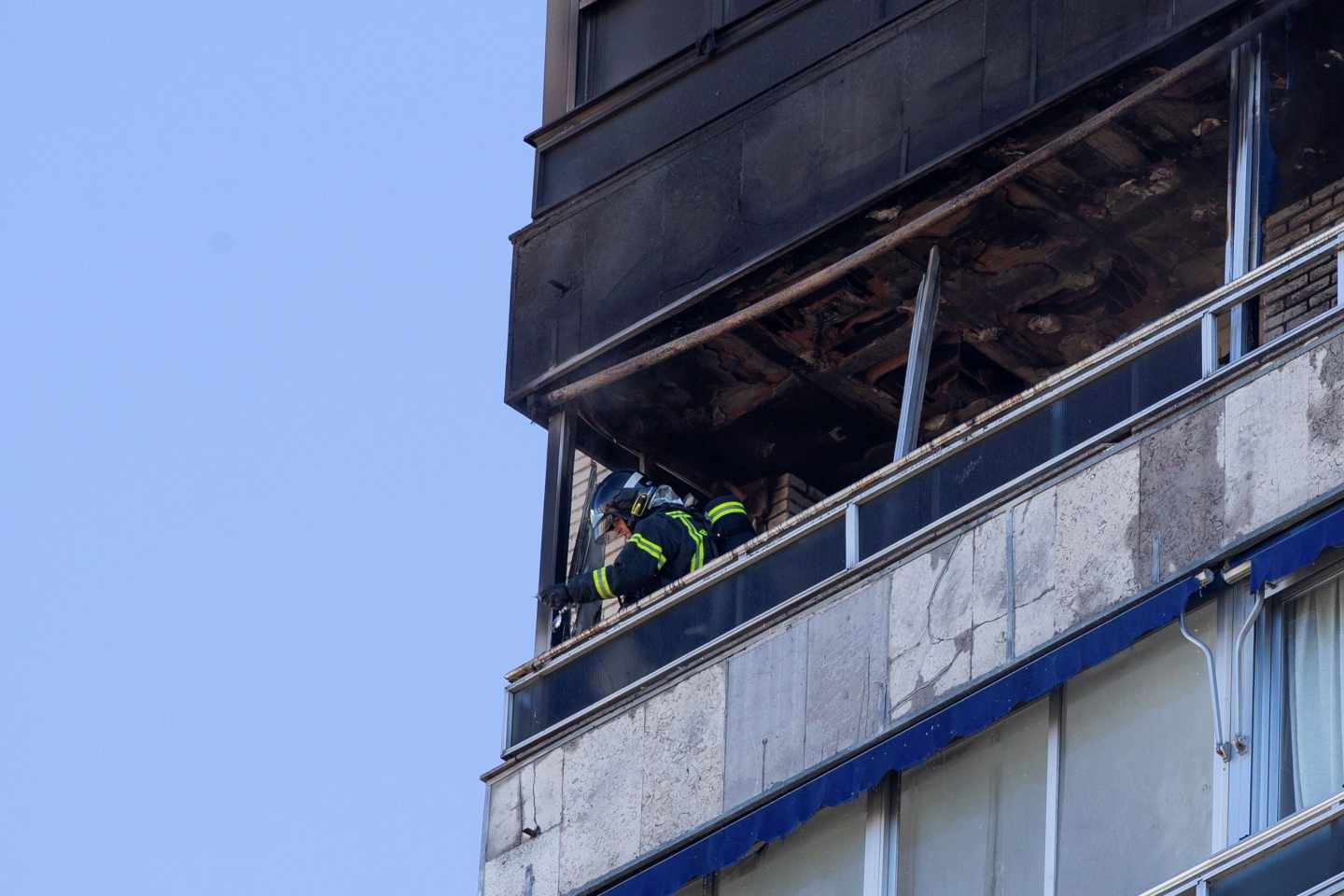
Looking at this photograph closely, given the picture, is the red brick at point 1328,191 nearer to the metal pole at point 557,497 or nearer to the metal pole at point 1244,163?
the metal pole at point 1244,163

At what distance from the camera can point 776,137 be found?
1819cm

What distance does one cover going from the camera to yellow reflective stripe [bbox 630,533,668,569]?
712 inches

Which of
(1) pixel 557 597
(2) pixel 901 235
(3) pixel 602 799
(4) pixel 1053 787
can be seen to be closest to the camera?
(4) pixel 1053 787

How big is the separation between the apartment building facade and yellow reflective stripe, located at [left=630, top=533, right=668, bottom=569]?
0.53m

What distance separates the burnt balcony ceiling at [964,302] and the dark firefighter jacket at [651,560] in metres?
1.08

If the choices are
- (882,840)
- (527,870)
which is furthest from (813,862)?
(527,870)

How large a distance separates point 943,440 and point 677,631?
1853mm

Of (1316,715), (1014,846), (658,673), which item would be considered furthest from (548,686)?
(1316,715)

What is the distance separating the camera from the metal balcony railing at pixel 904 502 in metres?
15.1

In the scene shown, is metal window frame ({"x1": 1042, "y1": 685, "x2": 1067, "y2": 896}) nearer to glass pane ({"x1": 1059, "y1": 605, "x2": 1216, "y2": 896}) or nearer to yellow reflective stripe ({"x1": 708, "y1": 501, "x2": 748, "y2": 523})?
glass pane ({"x1": 1059, "y1": 605, "x2": 1216, "y2": 896})

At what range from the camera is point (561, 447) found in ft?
62.5

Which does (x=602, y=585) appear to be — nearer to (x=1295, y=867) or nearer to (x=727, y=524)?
(x=727, y=524)

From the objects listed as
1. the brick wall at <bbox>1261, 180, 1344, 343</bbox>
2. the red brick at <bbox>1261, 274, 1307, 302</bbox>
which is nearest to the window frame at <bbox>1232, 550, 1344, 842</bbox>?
the brick wall at <bbox>1261, 180, 1344, 343</bbox>

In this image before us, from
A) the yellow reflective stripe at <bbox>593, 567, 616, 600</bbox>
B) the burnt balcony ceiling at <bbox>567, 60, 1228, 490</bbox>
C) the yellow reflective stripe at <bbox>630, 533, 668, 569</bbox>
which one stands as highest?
the burnt balcony ceiling at <bbox>567, 60, 1228, 490</bbox>
